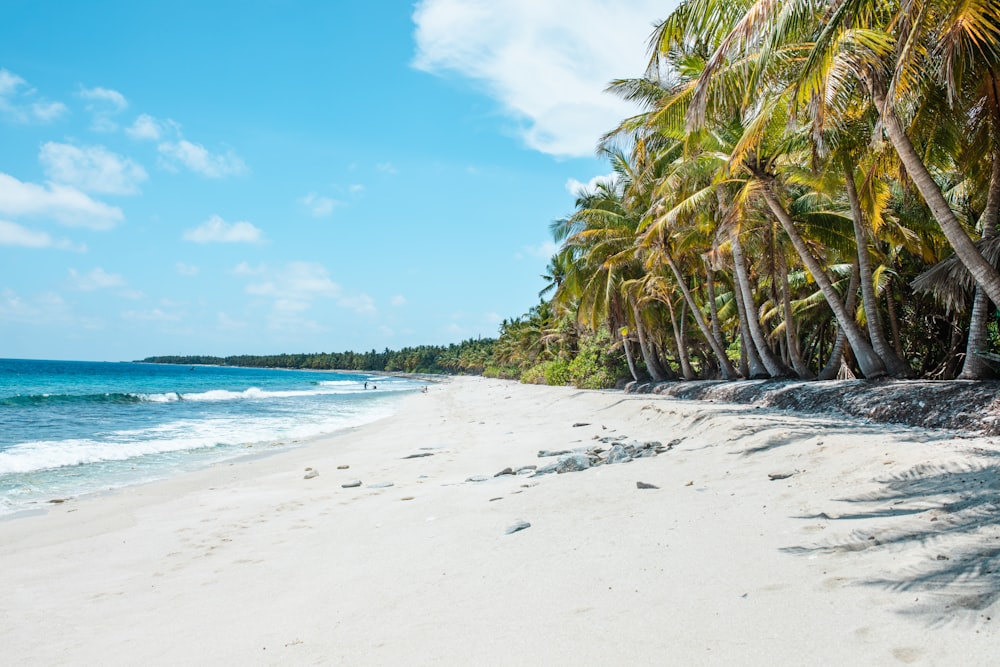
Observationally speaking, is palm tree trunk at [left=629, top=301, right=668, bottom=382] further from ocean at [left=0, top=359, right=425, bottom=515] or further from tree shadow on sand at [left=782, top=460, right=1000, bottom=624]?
tree shadow on sand at [left=782, top=460, right=1000, bottom=624]

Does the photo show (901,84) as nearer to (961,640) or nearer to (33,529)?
(961,640)

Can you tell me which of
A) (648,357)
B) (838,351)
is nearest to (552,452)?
(838,351)

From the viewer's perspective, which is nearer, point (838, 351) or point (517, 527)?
point (517, 527)

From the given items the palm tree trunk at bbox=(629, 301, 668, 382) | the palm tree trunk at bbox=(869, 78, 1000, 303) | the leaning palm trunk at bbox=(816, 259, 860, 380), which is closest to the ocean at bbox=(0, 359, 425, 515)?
the palm tree trunk at bbox=(629, 301, 668, 382)

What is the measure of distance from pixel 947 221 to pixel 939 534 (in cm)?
689

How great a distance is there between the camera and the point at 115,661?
135 inches

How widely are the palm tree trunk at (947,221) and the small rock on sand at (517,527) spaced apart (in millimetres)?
7300

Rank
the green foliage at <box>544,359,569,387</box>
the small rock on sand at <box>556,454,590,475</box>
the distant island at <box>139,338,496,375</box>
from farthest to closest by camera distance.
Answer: the distant island at <box>139,338,496,375</box>, the green foliage at <box>544,359,569,387</box>, the small rock on sand at <box>556,454,590,475</box>

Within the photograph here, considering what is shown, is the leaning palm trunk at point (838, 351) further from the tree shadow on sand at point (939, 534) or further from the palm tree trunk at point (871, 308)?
the tree shadow on sand at point (939, 534)

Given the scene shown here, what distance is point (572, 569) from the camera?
3.90 meters

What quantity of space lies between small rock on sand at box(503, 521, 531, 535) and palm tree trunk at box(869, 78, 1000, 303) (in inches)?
287

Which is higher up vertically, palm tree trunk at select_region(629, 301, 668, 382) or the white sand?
palm tree trunk at select_region(629, 301, 668, 382)

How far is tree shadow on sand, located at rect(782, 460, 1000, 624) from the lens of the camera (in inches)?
109

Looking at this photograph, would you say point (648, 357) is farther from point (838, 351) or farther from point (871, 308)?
point (871, 308)
